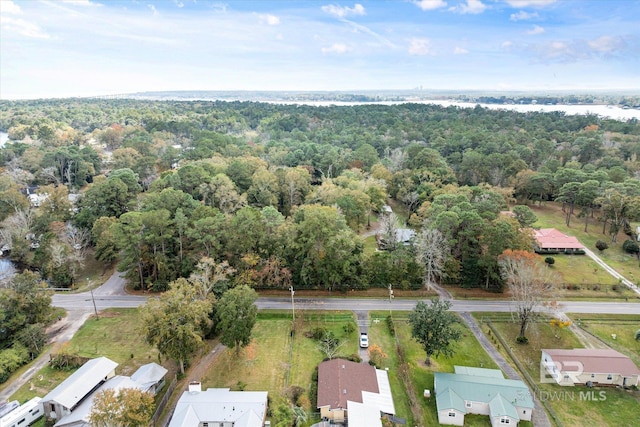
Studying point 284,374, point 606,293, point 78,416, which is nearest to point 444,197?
point 606,293

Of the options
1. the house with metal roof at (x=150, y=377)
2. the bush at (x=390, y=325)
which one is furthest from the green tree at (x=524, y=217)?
the house with metal roof at (x=150, y=377)

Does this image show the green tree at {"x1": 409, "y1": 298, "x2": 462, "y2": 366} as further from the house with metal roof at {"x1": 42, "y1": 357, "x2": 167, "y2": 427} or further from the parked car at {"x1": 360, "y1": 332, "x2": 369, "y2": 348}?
the house with metal roof at {"x1": 42, "y1": 357, "x2": 167, "y2": 427}

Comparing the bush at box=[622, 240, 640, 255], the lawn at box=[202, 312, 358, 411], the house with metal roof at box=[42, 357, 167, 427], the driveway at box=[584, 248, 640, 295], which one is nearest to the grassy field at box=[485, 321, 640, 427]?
the lawn at box=[202, 312, 358, 411]

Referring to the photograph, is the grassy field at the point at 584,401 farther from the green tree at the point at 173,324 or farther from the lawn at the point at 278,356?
the green tree at the point at 173,324

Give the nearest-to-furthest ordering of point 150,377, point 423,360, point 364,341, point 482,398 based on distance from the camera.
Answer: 1. point 482,398
2. point 150,377
3. point 423,360
4. point 364,341

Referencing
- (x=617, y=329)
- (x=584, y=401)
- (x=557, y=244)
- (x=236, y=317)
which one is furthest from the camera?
(x=557, y=244)

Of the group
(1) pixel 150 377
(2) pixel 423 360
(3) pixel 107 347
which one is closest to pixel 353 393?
(2) pixel 423 360

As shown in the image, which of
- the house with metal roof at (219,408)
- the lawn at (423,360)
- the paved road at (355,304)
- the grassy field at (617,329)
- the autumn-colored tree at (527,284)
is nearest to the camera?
the house with metal roof at (219,408)

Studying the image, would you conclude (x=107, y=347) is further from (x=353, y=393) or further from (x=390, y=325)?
(x=390, y=325)
